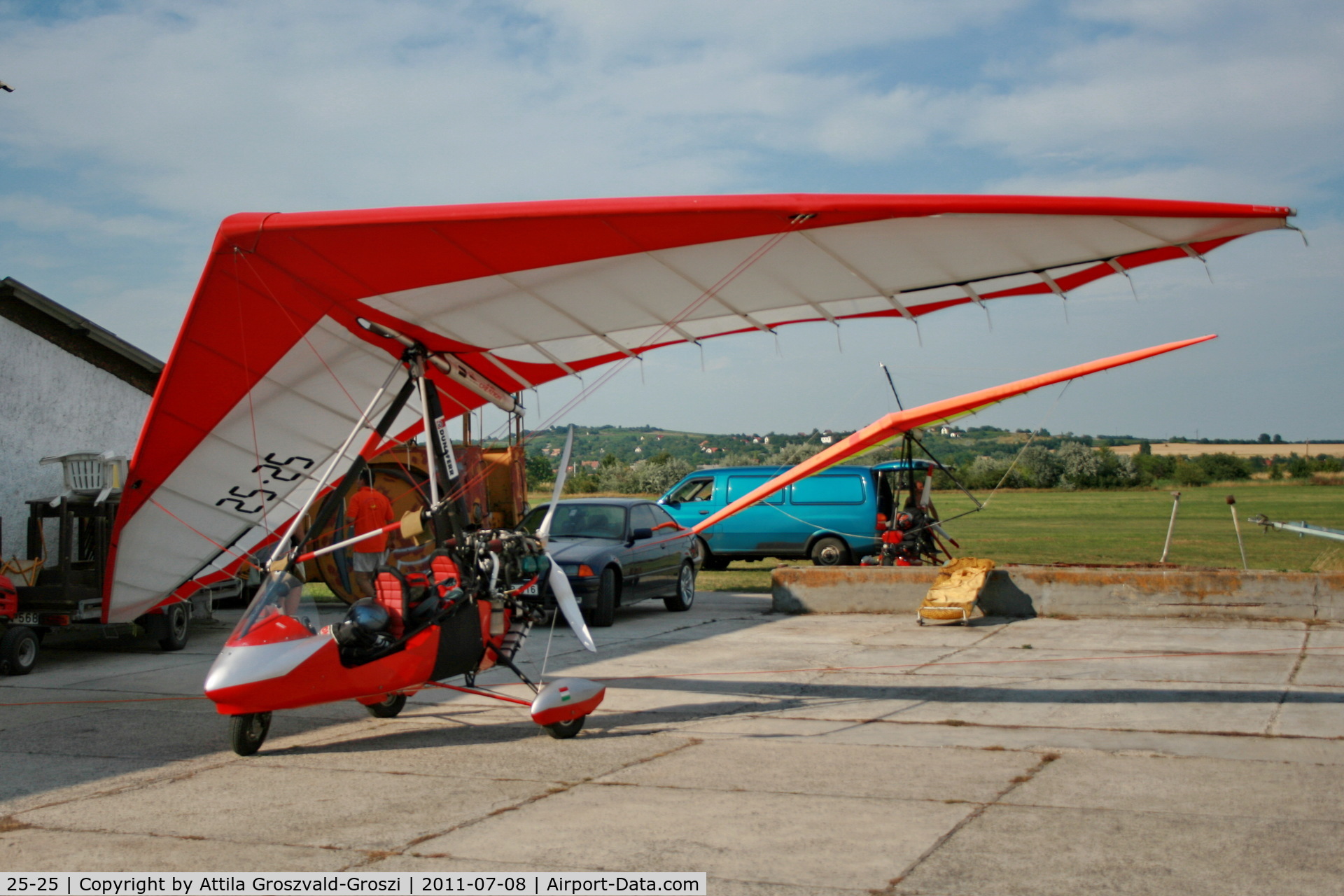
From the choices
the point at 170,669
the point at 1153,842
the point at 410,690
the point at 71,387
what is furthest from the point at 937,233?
the point at 71,387

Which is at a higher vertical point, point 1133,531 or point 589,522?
point 589,522

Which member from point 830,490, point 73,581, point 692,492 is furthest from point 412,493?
point 830,490

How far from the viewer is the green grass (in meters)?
19.7

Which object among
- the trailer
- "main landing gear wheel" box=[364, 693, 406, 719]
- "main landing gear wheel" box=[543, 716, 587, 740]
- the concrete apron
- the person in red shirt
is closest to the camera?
"main landing gear wheel" box=[543, 716, 587, 740]

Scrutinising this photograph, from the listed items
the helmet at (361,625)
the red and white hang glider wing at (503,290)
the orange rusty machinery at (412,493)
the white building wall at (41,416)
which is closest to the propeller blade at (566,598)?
the helmet at (361,625)

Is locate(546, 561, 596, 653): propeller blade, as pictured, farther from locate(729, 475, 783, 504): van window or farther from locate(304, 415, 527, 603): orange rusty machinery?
locate(729, 475, 783, 504): van window

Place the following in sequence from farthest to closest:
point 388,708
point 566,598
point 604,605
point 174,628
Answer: point 604,605
point 174,628
point 388,708
point 566,598

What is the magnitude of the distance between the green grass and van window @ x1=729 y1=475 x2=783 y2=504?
150cm

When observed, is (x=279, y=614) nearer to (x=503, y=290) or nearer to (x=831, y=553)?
(x=503, y=290)

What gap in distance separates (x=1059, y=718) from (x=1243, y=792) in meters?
1.96

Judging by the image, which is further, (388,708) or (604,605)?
(604,605)

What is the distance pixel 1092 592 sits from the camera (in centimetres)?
1260

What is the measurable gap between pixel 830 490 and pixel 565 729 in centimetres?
1353

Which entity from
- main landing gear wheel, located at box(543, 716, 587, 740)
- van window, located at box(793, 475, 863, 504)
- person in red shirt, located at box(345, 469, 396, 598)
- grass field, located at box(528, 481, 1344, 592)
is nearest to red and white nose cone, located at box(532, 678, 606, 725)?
main landing gear wheel, located at box(543, 716, 587, 740)
